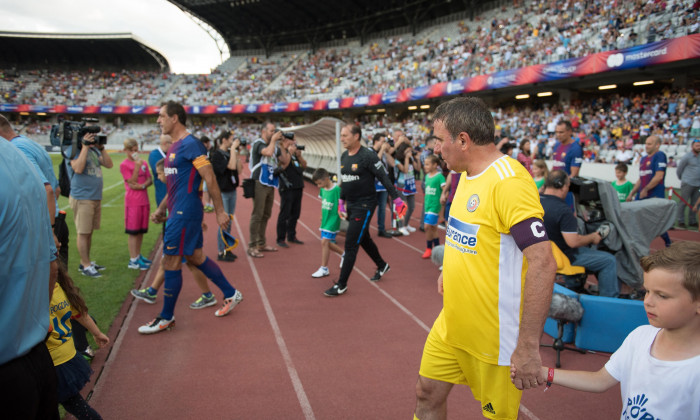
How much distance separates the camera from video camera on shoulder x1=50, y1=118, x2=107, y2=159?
18.2 ft

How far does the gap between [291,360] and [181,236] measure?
1643 millimetres

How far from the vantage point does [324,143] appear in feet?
58.1

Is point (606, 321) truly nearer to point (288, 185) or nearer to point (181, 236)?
point (181, 236)

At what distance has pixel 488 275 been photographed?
6.62 ft

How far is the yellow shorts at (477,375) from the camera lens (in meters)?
2.04

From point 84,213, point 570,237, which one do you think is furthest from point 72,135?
point 570,237

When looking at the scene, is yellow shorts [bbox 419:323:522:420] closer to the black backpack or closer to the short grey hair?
the short grey hair

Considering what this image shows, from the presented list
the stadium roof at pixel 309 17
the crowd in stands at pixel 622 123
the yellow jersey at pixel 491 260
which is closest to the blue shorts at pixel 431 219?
the yellow jersey at pixel 491 260

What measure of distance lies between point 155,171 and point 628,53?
20.1 m

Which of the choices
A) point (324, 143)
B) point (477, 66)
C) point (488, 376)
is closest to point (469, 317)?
point (488, 376)

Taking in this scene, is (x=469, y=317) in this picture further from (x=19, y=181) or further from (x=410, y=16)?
(x=410, y=16)

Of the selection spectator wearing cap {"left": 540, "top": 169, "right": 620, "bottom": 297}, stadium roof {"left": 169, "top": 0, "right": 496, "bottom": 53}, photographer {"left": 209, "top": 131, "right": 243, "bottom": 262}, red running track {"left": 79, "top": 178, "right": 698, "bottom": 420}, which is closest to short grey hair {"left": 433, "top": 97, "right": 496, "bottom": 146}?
red running track {"left": 79, "top": 178, "right": 698, "bottom": 420}

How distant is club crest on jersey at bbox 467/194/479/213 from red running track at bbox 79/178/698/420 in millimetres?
1885

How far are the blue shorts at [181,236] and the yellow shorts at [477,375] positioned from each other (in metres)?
2.88
